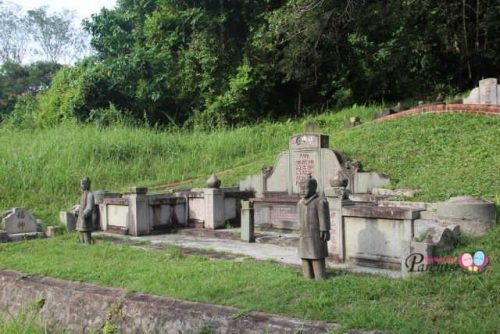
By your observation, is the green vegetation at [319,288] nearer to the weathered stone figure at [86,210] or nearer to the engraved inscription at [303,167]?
the weathered stone figure at [86,210]

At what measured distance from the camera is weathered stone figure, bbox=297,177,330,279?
6.41 metres

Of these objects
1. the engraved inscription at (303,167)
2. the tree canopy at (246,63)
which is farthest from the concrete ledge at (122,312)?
the tree canopy at (246,63)

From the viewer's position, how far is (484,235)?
6762mm

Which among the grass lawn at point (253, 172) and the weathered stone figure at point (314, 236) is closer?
the grass lawn at point (253, 172)

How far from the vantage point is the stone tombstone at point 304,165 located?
1170 centimetres

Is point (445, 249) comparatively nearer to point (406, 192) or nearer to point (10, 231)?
point (406, 192)

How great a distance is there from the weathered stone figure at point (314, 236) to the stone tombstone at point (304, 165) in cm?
502

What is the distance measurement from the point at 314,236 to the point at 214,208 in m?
5.76

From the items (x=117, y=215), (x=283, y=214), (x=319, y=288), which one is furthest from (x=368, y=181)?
(x=117, y=215)

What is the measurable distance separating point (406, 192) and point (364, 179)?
1.42 m

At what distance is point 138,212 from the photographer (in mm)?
11750

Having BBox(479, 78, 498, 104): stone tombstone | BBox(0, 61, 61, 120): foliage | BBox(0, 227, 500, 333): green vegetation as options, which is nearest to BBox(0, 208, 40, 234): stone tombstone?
BBox(0, 227, 500, 333): green vegetation

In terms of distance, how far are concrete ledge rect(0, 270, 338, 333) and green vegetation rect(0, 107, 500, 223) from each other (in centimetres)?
526

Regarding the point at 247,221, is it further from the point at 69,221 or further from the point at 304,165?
the point at 69,221
